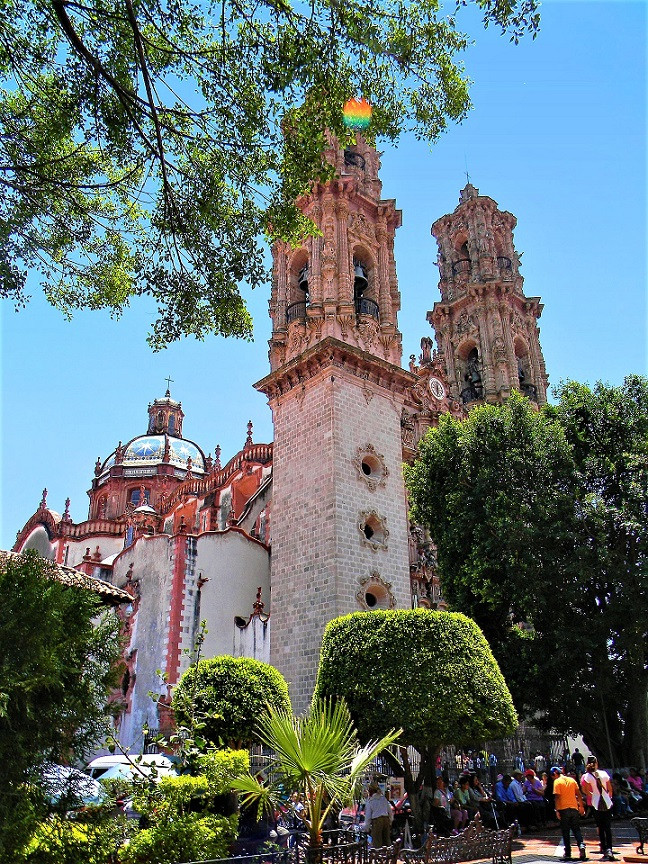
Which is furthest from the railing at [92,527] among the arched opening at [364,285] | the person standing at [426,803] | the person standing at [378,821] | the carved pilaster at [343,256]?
the person standing at [378,821]

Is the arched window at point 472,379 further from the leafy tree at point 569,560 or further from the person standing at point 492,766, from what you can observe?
the person standing at point 492,766

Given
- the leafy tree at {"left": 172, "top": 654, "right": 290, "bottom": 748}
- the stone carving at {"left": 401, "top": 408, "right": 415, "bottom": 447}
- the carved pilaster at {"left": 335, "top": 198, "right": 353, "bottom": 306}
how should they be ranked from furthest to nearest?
the stone carving at {"left": 401, "top": 408, "right": 415, "bottom": 447}
the carved pilaster at {"left": 335, "top": 198, "right": 353, "bottom": 306}
the leafy tree at {"left": 172, "top": 654, "right": 290, "bottom": 748}

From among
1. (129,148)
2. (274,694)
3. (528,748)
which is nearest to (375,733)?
(274,694)

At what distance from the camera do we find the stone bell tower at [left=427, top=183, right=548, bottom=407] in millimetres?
32531

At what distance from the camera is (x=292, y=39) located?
8000mm

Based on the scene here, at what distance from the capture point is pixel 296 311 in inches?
849

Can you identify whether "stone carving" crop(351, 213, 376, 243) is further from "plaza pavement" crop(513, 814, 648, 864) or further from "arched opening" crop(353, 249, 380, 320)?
"plaza pavement" crop(513, 814, 648, 864)

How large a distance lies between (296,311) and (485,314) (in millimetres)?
15172

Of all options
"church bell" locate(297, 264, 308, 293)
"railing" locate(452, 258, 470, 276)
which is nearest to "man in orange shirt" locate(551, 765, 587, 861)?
"church bell" locate(297, 264, 308, 293)

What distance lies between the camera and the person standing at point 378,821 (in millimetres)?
9914

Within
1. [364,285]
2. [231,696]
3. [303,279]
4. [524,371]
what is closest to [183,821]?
[231,696]

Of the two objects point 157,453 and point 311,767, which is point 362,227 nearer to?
point 311,767

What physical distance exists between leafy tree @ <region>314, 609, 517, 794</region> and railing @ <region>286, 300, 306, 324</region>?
10.7m

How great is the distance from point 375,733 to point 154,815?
→ 22.5ft
